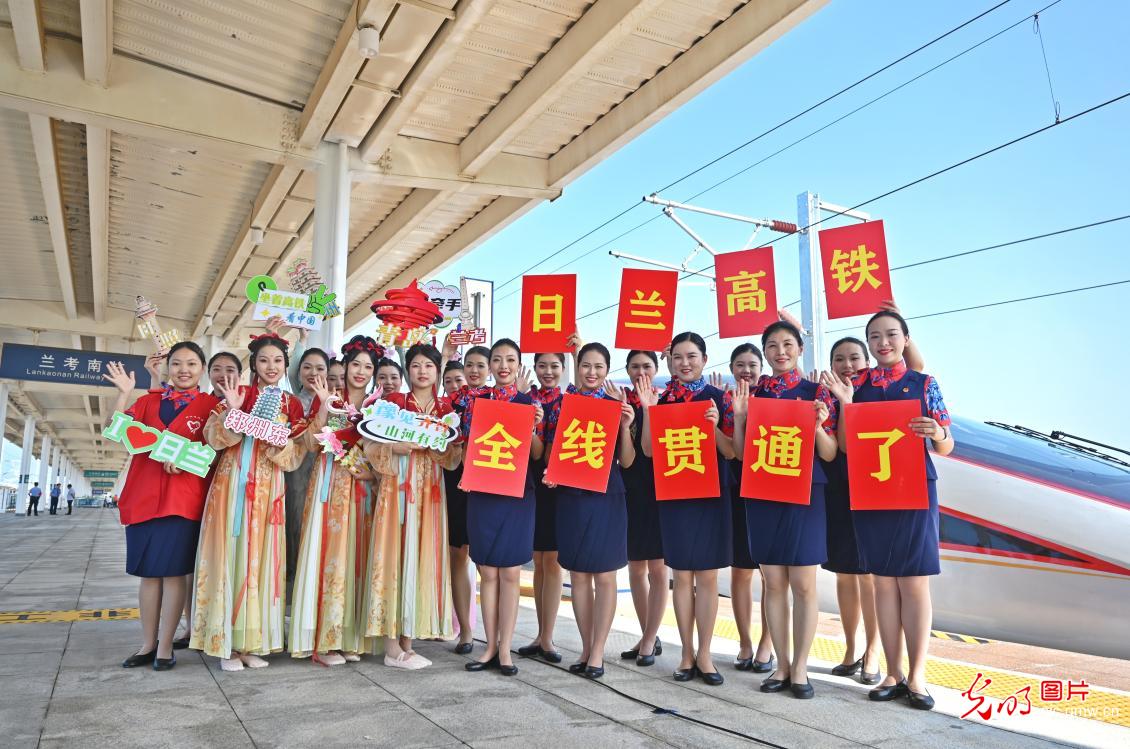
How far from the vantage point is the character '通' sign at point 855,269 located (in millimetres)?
3564

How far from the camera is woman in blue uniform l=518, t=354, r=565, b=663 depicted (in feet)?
12.0

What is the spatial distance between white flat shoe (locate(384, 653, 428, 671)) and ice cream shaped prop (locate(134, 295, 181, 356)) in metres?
1.82

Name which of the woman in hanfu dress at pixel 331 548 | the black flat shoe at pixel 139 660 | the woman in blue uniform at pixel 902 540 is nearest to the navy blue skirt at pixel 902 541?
the woman in blue uniform at pixel 902 540

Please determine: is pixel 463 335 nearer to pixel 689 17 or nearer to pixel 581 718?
pixel 581 718

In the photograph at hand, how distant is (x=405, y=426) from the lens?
3.40 metres

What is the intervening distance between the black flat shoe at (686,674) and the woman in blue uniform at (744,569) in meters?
0.38

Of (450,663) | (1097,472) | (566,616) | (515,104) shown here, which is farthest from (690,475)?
(515,104)

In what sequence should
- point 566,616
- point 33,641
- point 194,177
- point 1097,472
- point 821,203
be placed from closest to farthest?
point 33,641 → point 1097,472 → point 566,616 → point 194,177 → point 821,203

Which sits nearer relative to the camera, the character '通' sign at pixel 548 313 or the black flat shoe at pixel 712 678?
the black flat shoe at pixel 712 678

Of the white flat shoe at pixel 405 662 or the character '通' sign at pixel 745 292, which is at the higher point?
the character '通' sign at pixel 745 292

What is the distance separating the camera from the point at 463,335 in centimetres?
414

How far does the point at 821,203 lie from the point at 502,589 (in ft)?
25.1

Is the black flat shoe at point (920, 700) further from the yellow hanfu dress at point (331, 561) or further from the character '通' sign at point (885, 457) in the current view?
the yellow hanfu dress at point (331, 561)

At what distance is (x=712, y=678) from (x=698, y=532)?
1.99ft
